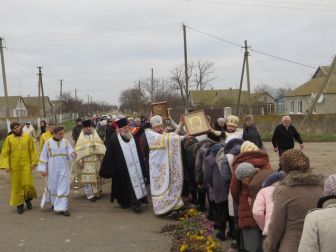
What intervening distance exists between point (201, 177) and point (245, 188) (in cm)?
225

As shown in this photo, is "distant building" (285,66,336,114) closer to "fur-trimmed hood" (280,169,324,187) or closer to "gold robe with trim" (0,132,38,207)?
"gold robe with trim" (0,132,38,207)

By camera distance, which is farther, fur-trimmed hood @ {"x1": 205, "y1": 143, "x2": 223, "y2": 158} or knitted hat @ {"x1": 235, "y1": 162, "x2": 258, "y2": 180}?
fur-trimmed hood @ {"x1": 205, "y1": 143, "x2": 223, "y2": 158}

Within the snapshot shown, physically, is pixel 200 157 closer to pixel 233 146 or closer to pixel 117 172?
pixel 233 146

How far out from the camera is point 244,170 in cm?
476

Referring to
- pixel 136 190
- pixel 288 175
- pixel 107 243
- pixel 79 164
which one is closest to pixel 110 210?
pixel 136 190

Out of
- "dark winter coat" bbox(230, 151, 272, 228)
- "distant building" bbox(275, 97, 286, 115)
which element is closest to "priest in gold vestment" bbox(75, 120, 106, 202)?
"dark winter coat" bbox(230, 151, 272, 228)

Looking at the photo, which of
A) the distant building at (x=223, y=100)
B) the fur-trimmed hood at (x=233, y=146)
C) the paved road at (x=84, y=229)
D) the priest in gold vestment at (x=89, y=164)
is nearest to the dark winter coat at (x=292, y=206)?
the fur-trimmed hood at (x=233, y=146)

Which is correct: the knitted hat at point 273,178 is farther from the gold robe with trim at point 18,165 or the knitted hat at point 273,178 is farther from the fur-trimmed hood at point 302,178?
the gold robe with trim at point 18,165

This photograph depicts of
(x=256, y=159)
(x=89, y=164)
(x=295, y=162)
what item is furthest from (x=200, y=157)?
(x=295, y=162)

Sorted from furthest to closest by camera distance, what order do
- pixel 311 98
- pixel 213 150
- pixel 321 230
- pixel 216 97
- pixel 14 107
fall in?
pixel 14 107, pixel 216 97, pixel 311 98, pixel 213 150, pixel 321 230

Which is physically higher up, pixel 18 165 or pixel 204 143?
pixel 204 143

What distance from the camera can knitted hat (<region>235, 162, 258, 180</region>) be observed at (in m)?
4.74

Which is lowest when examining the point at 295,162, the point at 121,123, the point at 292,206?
the point at 292,206

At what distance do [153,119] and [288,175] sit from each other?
5060 mm
